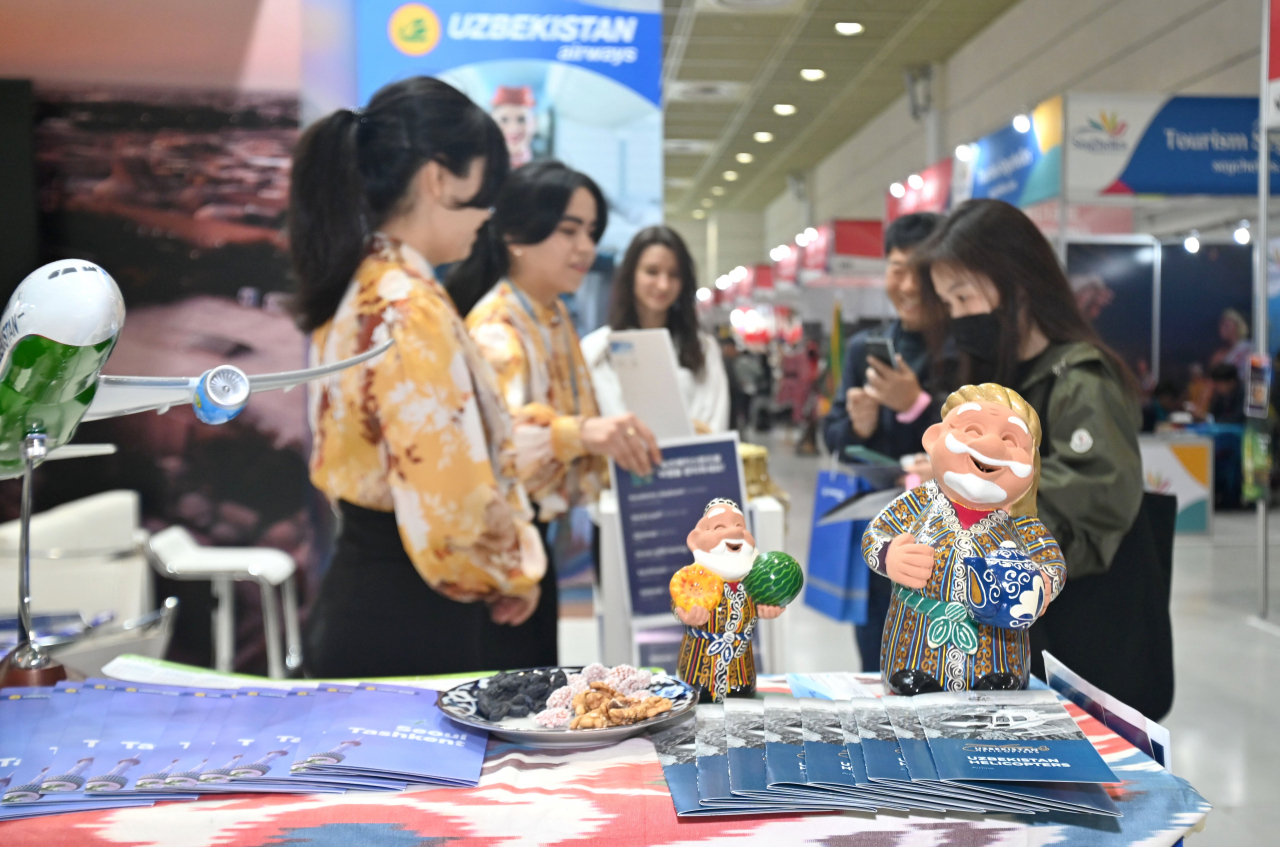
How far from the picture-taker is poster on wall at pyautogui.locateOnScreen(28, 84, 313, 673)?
10.3 ft

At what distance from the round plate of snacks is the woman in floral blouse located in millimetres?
785

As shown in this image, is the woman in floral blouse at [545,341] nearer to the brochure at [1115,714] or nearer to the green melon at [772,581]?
the green melon at [772,581]

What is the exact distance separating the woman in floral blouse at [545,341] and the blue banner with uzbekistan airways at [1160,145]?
14.2 ft

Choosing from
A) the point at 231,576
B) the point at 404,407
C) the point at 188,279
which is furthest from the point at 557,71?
the point at 404,407

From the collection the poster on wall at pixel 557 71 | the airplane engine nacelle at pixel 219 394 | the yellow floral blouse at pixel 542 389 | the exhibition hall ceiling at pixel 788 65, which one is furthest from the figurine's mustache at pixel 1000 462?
the exhibition hall ceiling at pixel 788 65

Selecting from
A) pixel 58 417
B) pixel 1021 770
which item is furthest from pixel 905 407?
pixel 58 417

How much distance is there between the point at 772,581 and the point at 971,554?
0.72 feet

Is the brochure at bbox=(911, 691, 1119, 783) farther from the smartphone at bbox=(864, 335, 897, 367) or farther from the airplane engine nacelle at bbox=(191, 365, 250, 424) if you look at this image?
the smartphone at bbox=(864, 335, 897, 367)

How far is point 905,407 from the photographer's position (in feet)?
8.86

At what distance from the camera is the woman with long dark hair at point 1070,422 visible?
5.19 ft

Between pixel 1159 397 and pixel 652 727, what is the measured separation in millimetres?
8359

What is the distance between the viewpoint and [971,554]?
1080 millimetres

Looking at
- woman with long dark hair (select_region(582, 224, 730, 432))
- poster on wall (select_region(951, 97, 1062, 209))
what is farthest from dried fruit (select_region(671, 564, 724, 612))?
poster on wall (select_region(951, 97, 1062, 209))

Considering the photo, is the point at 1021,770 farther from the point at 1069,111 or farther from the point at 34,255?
the point at 1069,111
